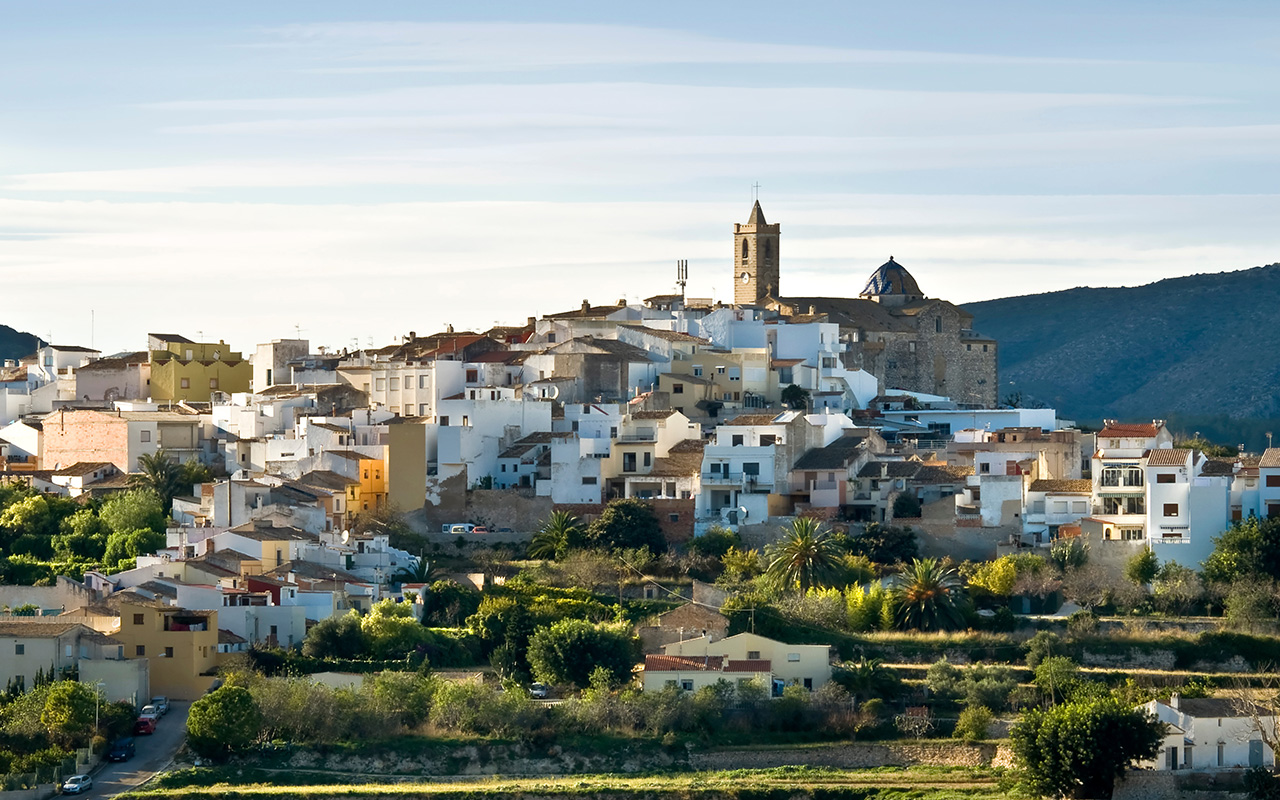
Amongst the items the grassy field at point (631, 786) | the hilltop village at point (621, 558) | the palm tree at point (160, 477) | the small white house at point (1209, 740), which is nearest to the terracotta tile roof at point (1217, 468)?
the hilltop village at point (621, 558)

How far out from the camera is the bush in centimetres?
4103

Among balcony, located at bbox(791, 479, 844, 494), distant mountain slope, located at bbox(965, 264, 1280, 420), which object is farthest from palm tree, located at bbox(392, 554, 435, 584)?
distant mountain slope, located at bbox(965, 264, 1280, 420)

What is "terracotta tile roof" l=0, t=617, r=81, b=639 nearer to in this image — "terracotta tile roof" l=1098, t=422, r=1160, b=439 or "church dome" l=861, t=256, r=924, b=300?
"terracotta tile roof" l=1098, t=422, r=1160, b=439

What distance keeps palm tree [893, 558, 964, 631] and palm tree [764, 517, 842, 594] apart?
1.54 metres

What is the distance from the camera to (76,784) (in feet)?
125

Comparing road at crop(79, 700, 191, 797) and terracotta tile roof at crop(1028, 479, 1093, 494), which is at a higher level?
terracotta tile roof at crop(1028, 479, 1093, 494)

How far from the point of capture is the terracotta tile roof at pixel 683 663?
140ft

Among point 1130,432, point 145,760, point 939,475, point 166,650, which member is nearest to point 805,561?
point 939,475

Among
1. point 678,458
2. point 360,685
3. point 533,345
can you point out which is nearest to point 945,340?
point 533,345

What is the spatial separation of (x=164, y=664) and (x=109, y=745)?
3.02 meters

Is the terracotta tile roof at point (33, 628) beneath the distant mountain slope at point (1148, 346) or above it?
beneath

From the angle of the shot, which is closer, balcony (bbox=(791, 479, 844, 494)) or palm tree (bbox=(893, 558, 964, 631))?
palm tree (bbox=(893, 558, 964, 631))

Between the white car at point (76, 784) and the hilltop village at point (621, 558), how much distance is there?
0.48 meters

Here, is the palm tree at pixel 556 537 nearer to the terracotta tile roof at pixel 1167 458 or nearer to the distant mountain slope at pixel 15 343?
the terracotta tile roof at pixel 1167 458
